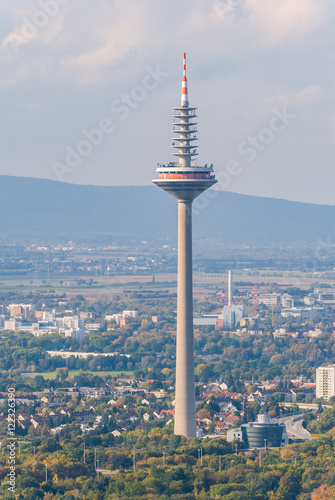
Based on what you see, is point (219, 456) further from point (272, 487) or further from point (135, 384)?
point (135, 384)

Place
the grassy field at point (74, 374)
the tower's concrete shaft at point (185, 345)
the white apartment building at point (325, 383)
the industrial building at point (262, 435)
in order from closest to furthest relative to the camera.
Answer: the industrial building at point (262, 435), the tower's concrete shaft at point (185, 345), the white apartment building at point (325, 383), the grassy field at point (74, 374)

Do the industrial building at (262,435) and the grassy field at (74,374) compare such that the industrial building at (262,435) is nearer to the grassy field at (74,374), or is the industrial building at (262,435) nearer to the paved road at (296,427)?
the paved road at (296,427)

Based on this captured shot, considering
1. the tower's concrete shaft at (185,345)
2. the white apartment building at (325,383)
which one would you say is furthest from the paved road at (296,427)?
the white apartment building at (325,383)

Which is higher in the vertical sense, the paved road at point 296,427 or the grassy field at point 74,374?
the grassy field at point 74,374

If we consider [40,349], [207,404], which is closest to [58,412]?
[207,404]

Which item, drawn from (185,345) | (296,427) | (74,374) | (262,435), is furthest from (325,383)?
(185,345)

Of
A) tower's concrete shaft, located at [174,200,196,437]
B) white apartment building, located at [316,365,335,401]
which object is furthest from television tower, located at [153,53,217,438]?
white apartment building, located at [316,365,335,401]

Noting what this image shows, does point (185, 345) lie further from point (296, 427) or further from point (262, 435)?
point (296, 427)
